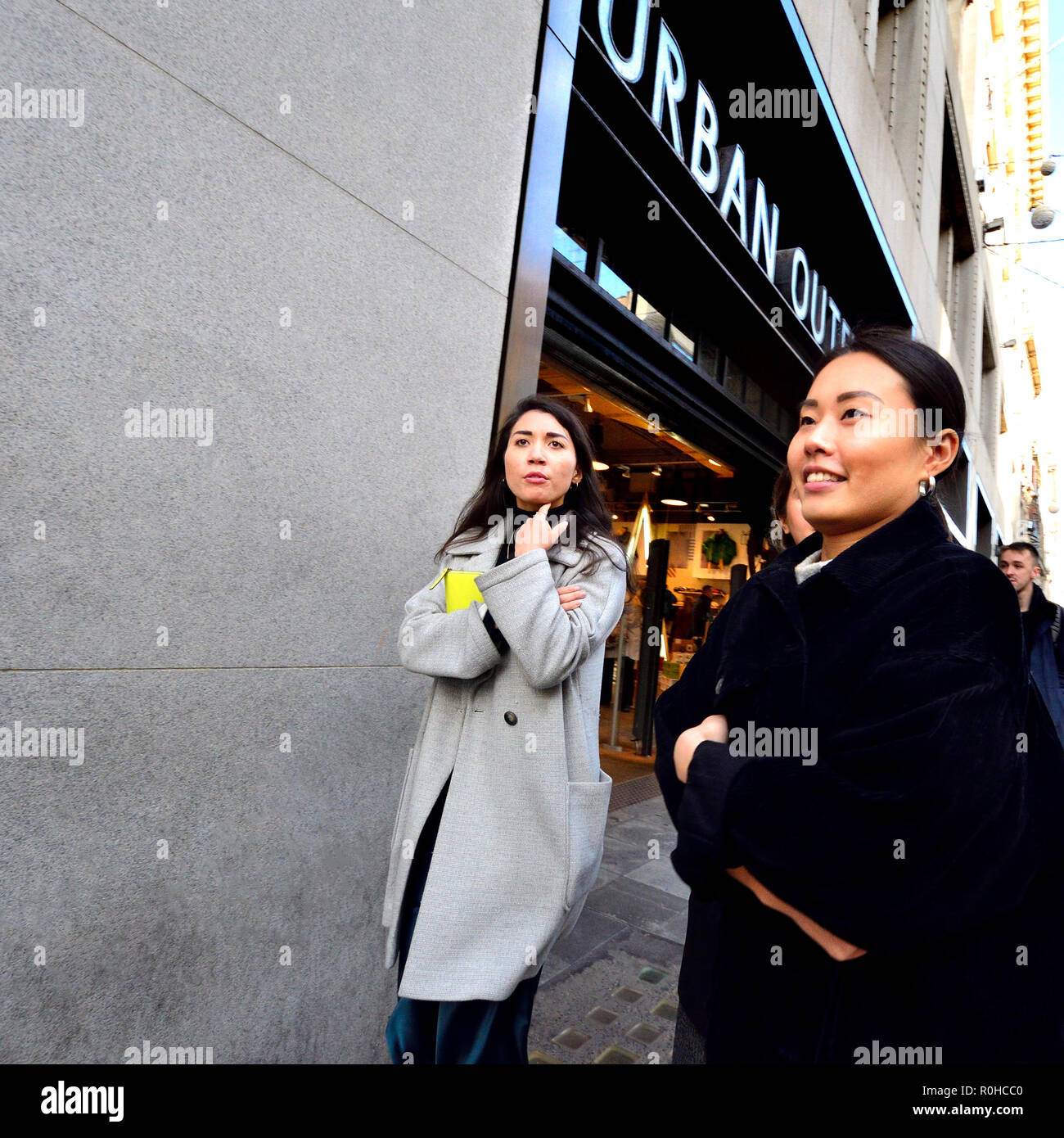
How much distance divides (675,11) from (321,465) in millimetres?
4911

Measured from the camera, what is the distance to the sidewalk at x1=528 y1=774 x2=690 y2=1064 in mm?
2615

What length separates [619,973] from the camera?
10.4ft

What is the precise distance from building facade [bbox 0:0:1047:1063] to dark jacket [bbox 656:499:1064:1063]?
0.52m

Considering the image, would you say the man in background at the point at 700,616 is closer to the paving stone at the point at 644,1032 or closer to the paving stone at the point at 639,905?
the paving stone at the point at 639,905

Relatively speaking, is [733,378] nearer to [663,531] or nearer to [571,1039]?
[663,531]

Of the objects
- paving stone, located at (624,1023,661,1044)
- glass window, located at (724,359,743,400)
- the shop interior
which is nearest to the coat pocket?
paving stone, located at (624,1023,661,1044)

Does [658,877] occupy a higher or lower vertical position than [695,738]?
lower

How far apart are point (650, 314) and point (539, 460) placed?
3515mm

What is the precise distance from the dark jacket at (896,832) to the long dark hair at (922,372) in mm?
191

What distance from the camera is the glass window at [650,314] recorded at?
4.87 m

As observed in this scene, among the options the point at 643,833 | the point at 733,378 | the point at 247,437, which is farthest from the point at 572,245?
the point at 643,833

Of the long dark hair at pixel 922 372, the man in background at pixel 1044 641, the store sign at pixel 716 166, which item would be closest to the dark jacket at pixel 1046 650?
the man in background at pixel 1044 641
